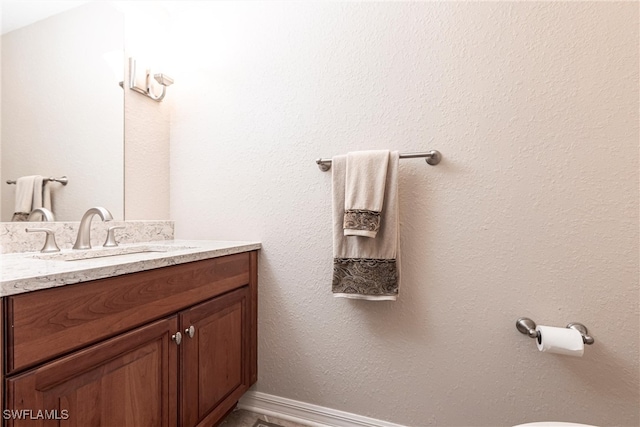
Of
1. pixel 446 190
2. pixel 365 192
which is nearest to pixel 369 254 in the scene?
pixel 365 192

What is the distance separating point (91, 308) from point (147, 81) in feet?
4.05

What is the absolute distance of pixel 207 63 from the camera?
1545 millimetres

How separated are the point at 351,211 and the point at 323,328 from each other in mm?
543

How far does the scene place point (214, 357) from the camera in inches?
44.6

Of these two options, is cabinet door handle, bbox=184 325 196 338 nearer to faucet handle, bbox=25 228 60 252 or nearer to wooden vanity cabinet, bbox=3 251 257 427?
wooden vanity cabinet, bbox=3 251 257 427

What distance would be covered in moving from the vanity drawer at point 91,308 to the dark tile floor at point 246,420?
0.66m

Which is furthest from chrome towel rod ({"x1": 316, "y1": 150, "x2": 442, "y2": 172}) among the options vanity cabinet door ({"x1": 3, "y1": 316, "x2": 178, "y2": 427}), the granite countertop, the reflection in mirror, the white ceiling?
the white ceiling

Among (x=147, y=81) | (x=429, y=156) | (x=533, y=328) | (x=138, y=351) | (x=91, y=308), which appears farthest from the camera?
(x=147, y=81)

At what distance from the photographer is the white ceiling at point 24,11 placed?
103cm

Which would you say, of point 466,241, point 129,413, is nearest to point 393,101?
point 466,241

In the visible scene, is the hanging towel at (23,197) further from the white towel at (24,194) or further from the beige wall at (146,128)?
the beige wall at (146,128)

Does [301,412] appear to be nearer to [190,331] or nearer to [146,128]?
[190,331]

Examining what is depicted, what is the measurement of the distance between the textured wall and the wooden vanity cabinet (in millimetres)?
258

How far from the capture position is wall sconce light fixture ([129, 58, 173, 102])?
4.79ft
